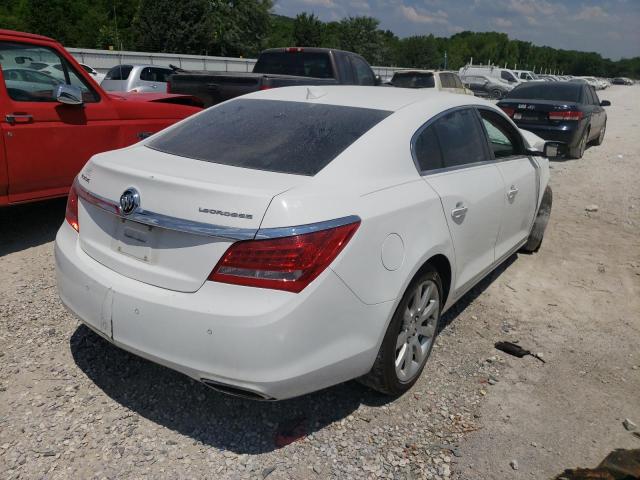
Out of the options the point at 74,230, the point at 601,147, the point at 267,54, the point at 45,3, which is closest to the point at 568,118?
the point at 601,147

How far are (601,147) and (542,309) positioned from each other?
10599mm

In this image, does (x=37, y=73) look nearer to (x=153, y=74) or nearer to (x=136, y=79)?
(x=136, y=79)

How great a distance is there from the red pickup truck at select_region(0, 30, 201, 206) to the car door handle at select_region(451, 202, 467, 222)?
3.35 m

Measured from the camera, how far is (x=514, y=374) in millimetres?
3488

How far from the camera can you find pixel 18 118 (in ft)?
15.4

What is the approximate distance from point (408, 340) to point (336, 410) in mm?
539

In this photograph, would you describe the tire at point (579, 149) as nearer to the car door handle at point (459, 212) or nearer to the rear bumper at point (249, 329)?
the car door handle at point (459, 212)

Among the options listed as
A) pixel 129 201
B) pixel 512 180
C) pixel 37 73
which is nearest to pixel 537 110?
pixel 512 180

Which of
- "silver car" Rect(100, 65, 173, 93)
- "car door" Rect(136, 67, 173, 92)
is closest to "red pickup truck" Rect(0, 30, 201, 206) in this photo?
"silver car" Rect(100, 65, 173, 93)

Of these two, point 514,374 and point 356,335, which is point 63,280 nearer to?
point 356,335

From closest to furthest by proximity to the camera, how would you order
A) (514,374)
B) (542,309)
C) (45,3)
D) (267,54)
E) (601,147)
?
1. (514,374)
2. (542,309)
3. (267,54)
4. (601,147)
5. (45,3)

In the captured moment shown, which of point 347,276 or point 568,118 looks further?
point 568,118

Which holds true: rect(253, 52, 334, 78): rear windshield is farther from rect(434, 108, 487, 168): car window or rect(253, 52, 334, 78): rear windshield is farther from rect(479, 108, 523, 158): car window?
rect(434, 108, 487, 168): car window

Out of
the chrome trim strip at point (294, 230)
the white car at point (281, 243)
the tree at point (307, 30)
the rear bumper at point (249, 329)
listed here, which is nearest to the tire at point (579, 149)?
the white car at point (281, 243)
